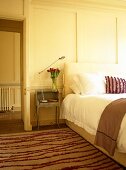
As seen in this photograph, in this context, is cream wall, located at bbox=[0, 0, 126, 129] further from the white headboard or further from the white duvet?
the white duvet

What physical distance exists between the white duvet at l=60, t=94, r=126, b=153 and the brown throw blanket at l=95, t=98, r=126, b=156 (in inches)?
2.5

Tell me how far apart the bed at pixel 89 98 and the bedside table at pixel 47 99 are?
169 mm

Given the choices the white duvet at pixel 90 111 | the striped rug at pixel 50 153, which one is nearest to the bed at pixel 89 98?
the white duvet at pixel 90 111

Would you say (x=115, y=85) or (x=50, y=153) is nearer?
(x=50, y=153)

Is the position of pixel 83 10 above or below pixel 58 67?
above

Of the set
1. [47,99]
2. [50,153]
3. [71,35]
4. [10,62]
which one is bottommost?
[50,153]

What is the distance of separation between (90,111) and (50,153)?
78 centimetres

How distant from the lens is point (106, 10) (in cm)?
460

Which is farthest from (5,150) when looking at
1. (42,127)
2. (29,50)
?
(29,50)

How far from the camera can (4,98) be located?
243 inches

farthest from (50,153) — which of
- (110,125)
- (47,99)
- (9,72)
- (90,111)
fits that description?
(9,72)

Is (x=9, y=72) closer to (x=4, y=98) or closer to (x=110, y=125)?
(x=4, y=98)

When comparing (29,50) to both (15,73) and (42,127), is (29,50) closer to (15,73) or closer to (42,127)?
(42,127)

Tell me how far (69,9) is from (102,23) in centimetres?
83
